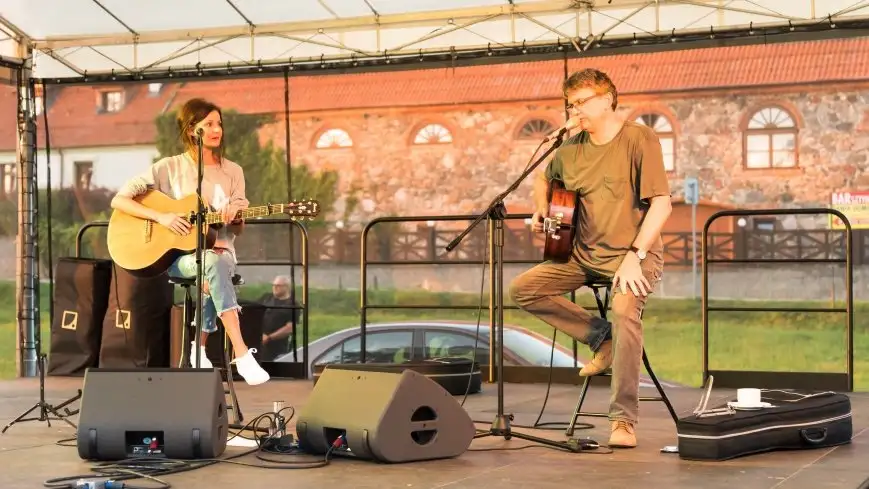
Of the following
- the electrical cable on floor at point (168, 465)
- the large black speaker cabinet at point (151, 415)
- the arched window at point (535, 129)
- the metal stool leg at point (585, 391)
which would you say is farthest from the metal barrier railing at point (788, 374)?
the arched window at point (535, 129)

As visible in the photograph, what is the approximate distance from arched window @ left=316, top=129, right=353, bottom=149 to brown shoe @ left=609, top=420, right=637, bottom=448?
15.1 meters

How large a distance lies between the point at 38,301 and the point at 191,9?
2.29 m

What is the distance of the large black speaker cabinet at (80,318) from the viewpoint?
25.1 ft

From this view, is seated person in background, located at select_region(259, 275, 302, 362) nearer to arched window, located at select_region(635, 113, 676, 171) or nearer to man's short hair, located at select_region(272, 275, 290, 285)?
man's short hair, located at select_region(272, 275, 290, 285)

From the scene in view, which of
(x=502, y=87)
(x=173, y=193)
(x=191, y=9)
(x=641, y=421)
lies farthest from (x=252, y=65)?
(x=502, y=87)

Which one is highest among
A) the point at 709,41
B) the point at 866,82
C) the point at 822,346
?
the point at 866,82

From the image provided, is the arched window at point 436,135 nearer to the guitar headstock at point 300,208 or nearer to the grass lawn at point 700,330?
the grass lawn at point 700,330

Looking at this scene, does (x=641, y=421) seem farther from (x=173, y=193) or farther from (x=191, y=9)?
(x=191, y=9)

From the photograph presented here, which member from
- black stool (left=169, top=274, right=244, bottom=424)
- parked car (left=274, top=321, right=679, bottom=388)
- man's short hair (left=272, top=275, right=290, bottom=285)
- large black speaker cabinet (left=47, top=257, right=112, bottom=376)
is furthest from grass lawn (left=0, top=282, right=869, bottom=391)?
black stool (left=169, top=274, right=244, bottom=424)

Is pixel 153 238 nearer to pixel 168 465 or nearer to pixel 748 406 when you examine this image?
pixel 168 465

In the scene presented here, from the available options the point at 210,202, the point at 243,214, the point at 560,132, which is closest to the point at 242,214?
the point at 243,214

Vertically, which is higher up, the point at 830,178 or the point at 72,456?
the point at 830,178

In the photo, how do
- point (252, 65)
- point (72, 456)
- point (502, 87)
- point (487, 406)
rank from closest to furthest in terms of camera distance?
point (72, 456) → point (487, 406) → point (252, 65) → point (502, 87)

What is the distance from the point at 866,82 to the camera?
15438mm
